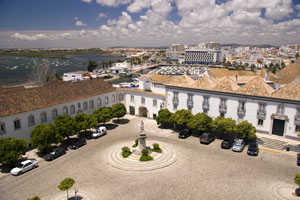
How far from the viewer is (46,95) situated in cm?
4088

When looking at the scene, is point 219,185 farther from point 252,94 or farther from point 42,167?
point 42,167

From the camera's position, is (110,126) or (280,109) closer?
(280,109)

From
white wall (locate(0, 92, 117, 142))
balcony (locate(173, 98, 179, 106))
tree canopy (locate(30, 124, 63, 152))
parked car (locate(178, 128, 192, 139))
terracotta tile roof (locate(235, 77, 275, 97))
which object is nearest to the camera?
tree canopy (locate(30, 124, 63, 152))

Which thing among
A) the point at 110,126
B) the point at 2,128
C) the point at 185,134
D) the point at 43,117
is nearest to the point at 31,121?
the point at 43,117

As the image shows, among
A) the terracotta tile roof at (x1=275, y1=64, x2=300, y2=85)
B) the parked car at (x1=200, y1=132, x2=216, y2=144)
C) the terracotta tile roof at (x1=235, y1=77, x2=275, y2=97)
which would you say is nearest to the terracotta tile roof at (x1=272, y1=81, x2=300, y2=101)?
the terracotta tile roof at (x1=235, y1=77, x2=275, y2=97)

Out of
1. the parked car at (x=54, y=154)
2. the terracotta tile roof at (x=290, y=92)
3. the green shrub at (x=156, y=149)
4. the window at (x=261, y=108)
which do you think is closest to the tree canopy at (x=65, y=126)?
the parked car at (x=54, y=154)

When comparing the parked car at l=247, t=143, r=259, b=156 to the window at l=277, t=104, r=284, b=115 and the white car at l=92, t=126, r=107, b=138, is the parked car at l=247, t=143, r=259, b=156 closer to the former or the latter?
the window at l=277, t=104, r=284, b=115

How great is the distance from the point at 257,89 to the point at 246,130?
737cm

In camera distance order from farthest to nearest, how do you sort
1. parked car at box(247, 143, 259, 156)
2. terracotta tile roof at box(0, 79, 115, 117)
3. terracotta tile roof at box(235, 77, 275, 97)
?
terracotta tile roof at box(235, 77, 275, 97)
terracotta tile roof at box(0, 79, 115, 117)
parked car at box(247, 143, 259, 156)

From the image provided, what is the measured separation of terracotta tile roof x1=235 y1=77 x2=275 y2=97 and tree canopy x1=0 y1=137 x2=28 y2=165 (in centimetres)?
3486

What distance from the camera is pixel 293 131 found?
3584 cm

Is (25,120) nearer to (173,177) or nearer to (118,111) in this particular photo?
(118,111)

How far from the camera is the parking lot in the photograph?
2466 cm

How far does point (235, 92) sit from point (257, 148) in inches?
402
